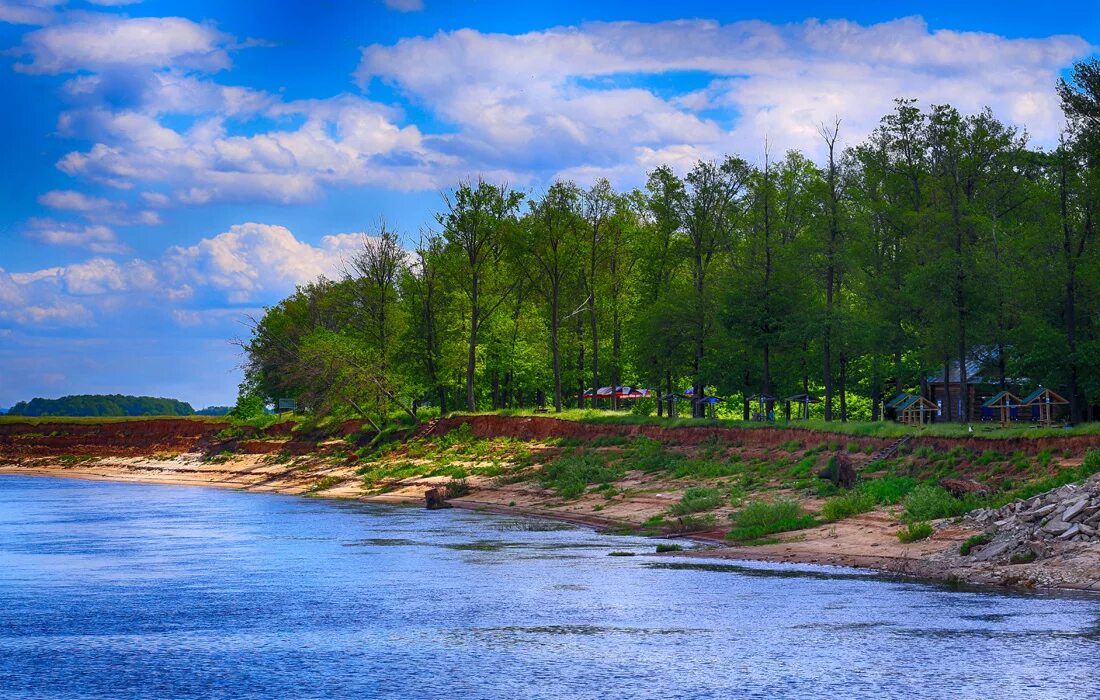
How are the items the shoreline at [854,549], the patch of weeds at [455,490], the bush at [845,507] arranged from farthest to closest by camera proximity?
the patch of weeds at [455,490] → the bush at [845,507] → the shoreline at [854,549]

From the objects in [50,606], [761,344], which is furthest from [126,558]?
[761,344]

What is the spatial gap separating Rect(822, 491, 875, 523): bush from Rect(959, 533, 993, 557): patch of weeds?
7.87 metres

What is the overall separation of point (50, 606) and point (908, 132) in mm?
58223

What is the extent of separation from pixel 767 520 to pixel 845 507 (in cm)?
272

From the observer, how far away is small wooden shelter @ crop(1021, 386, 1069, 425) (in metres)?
59.0

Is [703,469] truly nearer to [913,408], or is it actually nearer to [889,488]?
[889,488]

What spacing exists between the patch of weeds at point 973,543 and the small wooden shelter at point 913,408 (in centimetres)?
3408

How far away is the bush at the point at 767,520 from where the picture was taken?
42.1 m

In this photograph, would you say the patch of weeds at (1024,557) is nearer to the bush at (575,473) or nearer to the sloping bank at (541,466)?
the sloping bank at (541,466)

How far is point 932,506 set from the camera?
38.3 metres

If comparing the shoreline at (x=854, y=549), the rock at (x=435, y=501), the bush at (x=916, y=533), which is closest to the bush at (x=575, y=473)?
the shoreline at (x=854, y=549)

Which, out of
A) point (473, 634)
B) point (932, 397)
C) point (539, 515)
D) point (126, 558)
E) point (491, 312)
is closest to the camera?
point (473, 634)

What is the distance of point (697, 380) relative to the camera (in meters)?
74.4

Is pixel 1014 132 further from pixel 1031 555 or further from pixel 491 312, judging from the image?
pixel 1031 555
